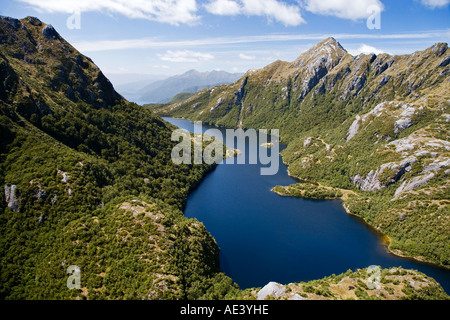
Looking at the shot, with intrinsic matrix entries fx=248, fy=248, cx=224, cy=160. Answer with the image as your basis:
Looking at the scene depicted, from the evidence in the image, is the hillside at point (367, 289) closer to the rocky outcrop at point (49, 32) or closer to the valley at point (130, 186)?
the valley at point (130, 186)

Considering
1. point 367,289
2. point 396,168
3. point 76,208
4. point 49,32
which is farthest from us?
point 49,32

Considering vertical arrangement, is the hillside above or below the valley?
below

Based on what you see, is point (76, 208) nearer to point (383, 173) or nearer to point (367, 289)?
point (367, 289)

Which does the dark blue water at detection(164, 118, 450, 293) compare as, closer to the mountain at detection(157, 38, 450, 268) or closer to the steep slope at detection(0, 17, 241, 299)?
the mountain at detection(157, 38, 450, 268)

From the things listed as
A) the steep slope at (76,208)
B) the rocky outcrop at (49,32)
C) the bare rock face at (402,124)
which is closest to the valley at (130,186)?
the steep slope at (76,208)

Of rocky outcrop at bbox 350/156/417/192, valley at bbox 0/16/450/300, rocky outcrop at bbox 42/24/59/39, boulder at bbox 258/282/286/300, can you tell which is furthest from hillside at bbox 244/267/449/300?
rocky outcrop at bbox 42/24/59/39

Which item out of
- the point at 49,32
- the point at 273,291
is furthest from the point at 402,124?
the point at 49,32
